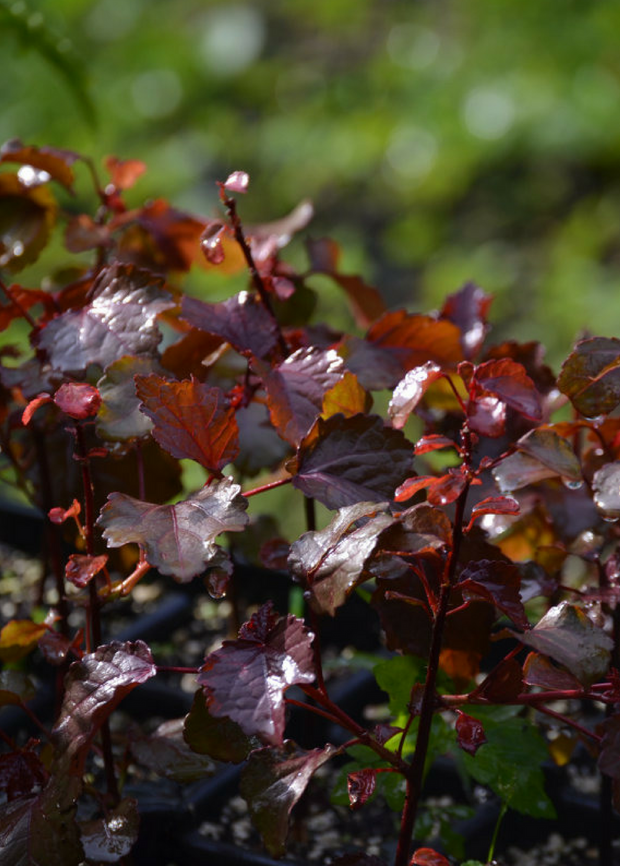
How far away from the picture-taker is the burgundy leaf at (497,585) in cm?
73

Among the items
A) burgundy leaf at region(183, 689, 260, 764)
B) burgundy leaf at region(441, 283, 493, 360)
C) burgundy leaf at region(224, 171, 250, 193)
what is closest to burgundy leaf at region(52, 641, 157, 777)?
burgundy leaf at region(183, 689, 260, 764)

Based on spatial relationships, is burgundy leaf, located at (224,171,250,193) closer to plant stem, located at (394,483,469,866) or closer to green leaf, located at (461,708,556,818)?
plant stem, located at (394,483,469,866)

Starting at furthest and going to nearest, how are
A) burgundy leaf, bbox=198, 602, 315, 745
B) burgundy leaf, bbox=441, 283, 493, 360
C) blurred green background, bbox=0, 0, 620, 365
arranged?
blurred green background, bbox=0, 0, 620, 365 < burgundy leaf, bbox=441, 283, 493, 360 < burgundy leaf, bbox=198, 602, 315, 745

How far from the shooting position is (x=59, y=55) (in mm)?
1387

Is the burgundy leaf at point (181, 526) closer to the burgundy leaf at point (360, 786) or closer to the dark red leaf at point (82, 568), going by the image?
the dark red leaf at point (82, 568)

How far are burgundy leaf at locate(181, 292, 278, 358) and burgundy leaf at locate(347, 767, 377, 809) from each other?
0.34 metres

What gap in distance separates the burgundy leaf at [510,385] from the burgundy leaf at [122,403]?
0.25 meters

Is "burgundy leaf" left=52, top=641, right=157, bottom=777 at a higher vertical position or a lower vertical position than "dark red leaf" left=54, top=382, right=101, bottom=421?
lower

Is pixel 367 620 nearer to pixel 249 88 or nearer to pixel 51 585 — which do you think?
pixel 51 585

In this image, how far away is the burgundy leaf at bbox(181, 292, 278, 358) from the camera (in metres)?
0.89

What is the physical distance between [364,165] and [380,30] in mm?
1405

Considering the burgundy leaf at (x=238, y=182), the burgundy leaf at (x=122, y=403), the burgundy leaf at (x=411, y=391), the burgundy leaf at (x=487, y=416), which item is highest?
the burgundy leaf at (x=238, y=182)

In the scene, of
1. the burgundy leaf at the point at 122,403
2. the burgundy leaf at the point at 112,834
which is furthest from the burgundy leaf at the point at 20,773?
the burgundy leaf at the point at 122,403

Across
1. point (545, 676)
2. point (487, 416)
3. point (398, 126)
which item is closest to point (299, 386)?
point (487, 416)
